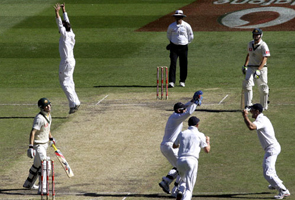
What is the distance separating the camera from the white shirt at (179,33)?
22.4 m

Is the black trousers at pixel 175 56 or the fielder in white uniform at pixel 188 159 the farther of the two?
the black trousers at pixel 175 56

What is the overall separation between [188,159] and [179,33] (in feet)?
36.2

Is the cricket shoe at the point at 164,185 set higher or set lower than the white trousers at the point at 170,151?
lower

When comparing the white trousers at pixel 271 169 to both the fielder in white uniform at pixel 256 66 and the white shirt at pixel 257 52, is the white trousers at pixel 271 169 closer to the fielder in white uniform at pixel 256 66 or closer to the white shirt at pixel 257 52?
the fielder in white uniform at pixel 256 66

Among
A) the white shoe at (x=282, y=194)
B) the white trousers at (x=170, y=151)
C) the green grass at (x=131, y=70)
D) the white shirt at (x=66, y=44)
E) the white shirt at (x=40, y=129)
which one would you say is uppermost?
the white shirt at (x=66, y=44)

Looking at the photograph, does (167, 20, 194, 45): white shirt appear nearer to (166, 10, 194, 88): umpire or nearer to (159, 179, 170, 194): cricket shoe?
(166, 10, 194, 88): umpire

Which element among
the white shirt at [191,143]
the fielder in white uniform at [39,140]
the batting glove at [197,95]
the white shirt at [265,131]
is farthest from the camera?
the fielder in white uniform at [39,140]

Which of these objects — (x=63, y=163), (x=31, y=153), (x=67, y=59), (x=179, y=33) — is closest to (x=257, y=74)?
(x=179, y=33)

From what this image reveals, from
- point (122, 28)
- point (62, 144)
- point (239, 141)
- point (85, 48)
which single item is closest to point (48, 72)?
point (85, 48)

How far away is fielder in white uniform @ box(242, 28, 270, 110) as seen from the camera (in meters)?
18.2

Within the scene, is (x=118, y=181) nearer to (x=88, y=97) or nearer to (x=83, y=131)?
(x=83, y=131)

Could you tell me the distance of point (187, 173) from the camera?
11.9 metres

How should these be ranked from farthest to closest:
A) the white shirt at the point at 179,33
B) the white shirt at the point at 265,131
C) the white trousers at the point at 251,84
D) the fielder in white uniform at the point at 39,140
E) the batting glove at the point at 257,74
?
the white shirt at the point at 179,33, the white trousers at the point at 251,84, the batting glove at the point at 257,74, the fielder in white uniform at the point at 39,140, the white shirt at the point at 265,131

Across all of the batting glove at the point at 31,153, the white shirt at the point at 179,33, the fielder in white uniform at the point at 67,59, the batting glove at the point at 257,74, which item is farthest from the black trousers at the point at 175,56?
the batting glove at the point at 31,153
